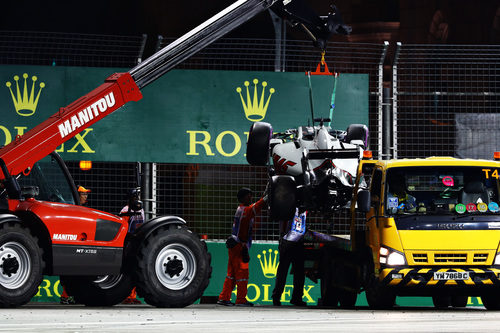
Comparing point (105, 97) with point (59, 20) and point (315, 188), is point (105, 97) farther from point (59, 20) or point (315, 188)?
point (59, 20)

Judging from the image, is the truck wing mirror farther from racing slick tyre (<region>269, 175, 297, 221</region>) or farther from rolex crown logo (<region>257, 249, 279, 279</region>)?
rolex crown logo (<region>257, 249, 279, 279</region>)

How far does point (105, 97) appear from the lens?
1577cm

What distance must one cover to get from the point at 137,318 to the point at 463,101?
8.21 metres

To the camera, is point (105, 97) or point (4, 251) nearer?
point (4, 251)

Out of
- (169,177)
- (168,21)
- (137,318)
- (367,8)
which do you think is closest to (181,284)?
(137,318)

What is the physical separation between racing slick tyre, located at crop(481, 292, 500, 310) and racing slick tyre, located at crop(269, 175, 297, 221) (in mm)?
2670

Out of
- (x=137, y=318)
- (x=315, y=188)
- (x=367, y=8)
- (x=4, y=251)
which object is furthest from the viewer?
(x=367, y=8)

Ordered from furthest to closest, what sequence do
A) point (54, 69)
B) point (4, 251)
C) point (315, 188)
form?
1. point (54, 69)
2. point (315, 188)
3. point (4, 251)

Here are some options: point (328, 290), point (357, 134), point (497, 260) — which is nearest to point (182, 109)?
point (357, 134)

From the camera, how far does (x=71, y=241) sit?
14086 mm

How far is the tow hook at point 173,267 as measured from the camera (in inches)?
564

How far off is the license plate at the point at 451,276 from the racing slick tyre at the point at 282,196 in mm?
2308

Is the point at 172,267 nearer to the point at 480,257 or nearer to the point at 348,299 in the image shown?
the point at 348,299

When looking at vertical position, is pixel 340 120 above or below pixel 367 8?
below
